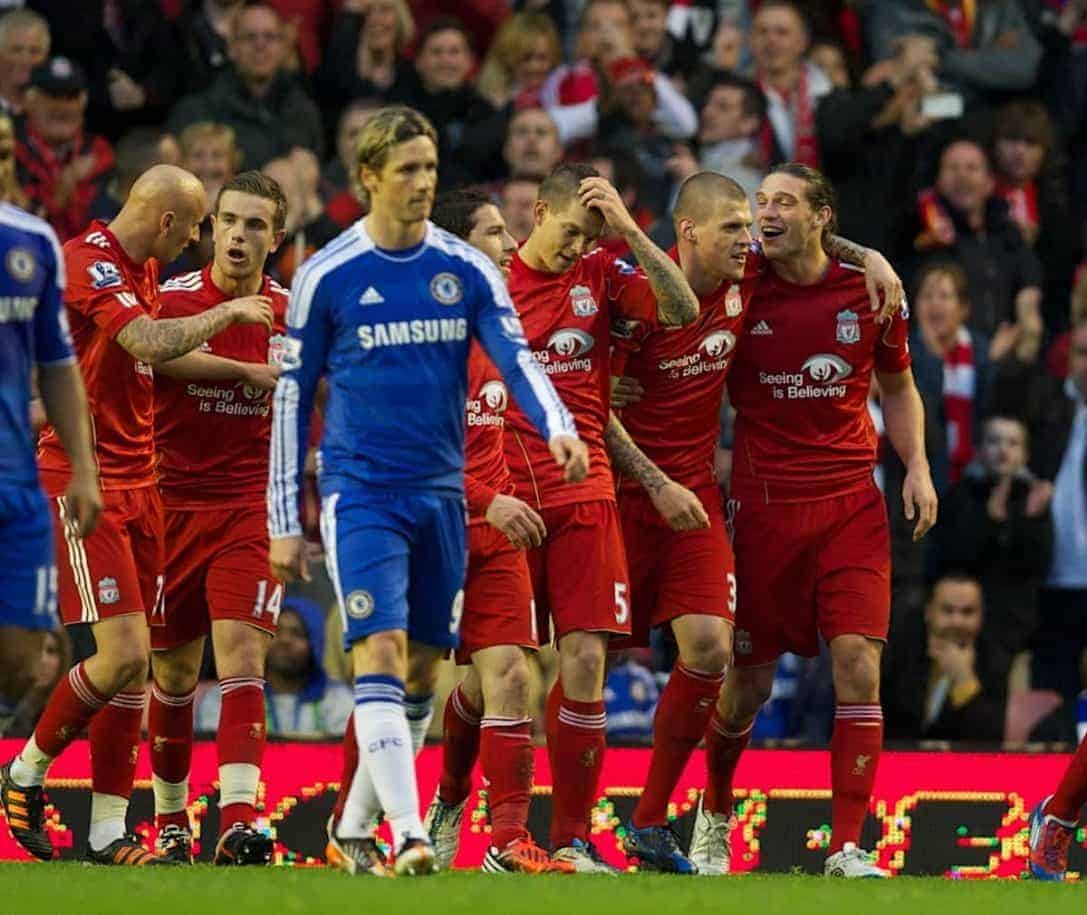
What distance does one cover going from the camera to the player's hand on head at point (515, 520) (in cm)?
993

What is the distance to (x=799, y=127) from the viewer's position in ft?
56.5

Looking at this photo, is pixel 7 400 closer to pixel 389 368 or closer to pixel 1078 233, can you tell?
pixel 389 368

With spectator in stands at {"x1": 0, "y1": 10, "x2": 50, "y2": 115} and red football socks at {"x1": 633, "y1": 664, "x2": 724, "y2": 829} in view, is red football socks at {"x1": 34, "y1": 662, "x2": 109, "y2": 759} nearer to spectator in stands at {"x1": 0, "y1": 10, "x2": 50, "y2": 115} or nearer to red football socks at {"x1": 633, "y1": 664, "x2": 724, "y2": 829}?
red football socks at {"x1": 633, "y1": 664, "x2": 724, "y2": 829}

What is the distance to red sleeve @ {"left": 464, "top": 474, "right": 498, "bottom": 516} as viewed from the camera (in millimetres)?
10211

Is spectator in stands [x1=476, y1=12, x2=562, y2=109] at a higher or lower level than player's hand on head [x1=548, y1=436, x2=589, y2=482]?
higher

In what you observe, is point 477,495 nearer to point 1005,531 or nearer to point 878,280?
point 878,280

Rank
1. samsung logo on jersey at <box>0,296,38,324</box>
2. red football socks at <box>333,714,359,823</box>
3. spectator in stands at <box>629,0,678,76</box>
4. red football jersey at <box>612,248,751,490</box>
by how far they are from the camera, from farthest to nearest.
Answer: spectator in stands at <box>629,0,678,76</box>, red football jersey at <box>612,248,751,490</box>, red football socks at <box>333,714,359,823</box>, samsung logo on jersey at <box>0,296,38,324</box>

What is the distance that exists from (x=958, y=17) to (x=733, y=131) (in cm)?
240

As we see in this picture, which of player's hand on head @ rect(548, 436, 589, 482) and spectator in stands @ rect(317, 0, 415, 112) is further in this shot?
spectator in stands @ rect(317, 0, 415, 112)

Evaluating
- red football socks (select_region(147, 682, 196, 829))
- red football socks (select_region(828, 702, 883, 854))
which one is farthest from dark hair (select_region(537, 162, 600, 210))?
red football socks (select_region(147, 682, 196, 829))

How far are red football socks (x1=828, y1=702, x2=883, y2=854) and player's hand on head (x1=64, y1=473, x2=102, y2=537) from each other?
145 inches

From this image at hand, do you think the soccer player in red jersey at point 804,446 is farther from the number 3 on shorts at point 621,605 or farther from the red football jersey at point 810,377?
the number 3 on shorts at point 621,605

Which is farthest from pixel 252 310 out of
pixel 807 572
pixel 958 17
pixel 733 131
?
pixel 958 17

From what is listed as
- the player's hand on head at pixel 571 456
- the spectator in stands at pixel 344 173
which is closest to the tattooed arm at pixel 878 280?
the player's hand on head at pixel 571 456
